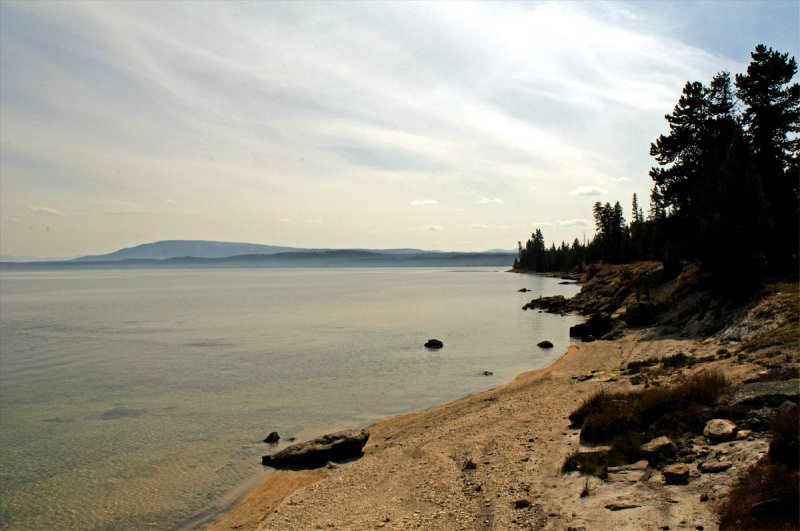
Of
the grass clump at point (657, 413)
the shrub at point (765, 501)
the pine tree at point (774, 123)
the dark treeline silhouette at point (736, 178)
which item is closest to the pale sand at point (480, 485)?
the shrub at point (765, 501)

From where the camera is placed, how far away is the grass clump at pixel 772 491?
24.7ft

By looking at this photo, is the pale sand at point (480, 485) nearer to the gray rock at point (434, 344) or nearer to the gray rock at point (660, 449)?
the gray rock at point (660, 449)

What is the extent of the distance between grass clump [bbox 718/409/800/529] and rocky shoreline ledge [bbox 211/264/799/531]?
20.0 inches

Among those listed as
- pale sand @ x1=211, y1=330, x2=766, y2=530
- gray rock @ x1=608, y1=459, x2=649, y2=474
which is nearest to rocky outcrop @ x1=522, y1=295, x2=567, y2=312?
pale sand @ x1=211, y1=330, x2=766, y2=530

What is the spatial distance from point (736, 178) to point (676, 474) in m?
30.9

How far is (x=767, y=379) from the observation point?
13.6m

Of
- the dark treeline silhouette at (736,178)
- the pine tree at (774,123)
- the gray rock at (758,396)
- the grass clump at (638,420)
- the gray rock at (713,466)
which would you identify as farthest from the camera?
A: the pine tree at (774,123)

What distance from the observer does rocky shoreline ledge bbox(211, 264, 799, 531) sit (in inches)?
402

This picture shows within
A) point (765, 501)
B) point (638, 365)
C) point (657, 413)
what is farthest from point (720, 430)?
point (638, 365)

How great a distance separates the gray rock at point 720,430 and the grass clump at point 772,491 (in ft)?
7.14

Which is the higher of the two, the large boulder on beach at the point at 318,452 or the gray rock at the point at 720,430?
the gray rock at the point at 720,430

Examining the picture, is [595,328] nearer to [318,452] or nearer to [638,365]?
[638,365]

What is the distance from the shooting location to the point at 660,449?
39.1 feet

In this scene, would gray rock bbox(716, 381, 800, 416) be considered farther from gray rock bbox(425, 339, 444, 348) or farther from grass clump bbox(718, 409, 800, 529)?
gray rock bbox(425, 339, 444, 348)
